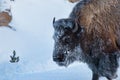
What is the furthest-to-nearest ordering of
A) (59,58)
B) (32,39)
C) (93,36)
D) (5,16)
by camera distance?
(5,16) < (32,39) < (93,36) < (59,58)

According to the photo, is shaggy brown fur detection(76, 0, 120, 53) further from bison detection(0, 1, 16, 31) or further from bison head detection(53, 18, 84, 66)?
bison detection(0, 1, 16, 31)

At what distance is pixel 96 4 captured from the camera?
8.13 metres

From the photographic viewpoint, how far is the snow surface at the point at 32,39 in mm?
11755

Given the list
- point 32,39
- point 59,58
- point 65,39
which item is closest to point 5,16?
point 32,39

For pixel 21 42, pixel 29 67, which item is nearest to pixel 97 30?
pixel 29 67

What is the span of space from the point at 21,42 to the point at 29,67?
6.33 feet

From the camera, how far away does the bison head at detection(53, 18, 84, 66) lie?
7.61 metres

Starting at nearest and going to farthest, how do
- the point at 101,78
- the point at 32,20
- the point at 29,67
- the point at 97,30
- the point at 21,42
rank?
the point at 97,30, the point at 101,78, the point at 29,67, the point at 21,42, the point at 32,20

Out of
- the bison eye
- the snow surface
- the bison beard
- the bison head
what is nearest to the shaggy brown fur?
the bison beard

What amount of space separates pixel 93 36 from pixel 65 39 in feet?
1.72

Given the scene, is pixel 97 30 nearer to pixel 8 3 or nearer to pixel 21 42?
pixel 21 42

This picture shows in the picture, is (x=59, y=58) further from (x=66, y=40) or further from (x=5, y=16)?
(x=5, y=16)

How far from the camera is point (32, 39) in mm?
14445

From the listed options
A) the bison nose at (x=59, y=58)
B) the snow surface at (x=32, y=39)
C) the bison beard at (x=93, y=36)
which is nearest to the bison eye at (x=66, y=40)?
the bison beard at (x=93, y=36)
